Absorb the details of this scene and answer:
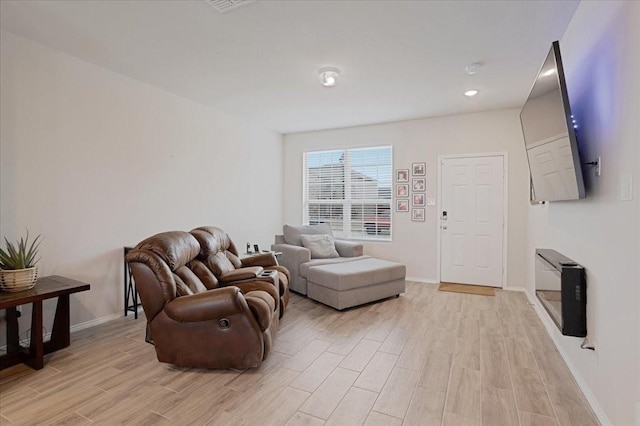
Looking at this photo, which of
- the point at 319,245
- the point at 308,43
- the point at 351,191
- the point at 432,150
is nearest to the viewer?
the point at 308,43

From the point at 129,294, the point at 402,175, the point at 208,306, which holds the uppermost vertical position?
the point at 402,175

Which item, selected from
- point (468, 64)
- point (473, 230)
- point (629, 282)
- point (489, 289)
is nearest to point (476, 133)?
point (473, 230)

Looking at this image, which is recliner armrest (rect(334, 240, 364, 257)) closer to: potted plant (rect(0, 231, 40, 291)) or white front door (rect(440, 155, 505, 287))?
white front door (rect(440, 155, 505, 287))

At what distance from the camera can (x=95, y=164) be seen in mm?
3291

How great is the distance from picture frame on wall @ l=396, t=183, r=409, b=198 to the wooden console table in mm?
4278

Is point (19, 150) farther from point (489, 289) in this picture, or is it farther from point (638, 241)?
point (489, 289)

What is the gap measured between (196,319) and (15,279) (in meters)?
1.39

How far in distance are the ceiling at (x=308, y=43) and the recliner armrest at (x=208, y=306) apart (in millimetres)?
2002

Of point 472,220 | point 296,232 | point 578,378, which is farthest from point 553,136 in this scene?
point 296,232

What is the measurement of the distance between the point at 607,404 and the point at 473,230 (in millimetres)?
3334

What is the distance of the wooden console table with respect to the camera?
2.35 metres

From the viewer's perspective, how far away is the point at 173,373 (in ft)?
7.80

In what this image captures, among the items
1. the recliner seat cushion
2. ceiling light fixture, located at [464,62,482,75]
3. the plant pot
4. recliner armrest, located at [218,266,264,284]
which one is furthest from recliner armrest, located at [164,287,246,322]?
ceiling light fixture, located at [464,62,482,75]

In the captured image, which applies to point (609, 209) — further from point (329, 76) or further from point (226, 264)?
point (226, 264)
